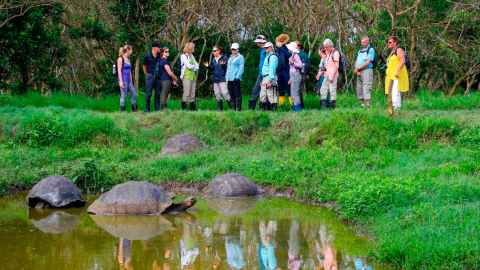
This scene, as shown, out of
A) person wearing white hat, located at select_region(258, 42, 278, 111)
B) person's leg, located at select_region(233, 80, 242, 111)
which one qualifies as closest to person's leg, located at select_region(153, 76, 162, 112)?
person's leg, located at select_region(233, 80, 242, 111)

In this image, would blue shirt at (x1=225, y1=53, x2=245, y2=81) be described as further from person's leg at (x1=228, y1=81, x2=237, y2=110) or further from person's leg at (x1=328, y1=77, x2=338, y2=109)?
person's leg at (x1=328, y1=77, x2=338, y2=109)

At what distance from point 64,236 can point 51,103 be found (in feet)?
28.0

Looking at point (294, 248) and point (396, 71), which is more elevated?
point (396, 71)

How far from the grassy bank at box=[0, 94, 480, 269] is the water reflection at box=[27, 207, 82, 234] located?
3.56 ft

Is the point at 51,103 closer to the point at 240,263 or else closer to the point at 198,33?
the point at 198,33

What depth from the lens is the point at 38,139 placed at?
35.3 feet

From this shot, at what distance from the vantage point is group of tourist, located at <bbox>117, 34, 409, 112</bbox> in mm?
11773

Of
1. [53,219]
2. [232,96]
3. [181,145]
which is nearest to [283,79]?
[232,96]

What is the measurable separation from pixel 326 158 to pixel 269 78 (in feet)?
Result: 9.99

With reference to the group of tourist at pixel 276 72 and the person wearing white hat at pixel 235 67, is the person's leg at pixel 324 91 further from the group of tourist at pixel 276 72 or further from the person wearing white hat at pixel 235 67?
the person wearing white hat at pixel 235 67

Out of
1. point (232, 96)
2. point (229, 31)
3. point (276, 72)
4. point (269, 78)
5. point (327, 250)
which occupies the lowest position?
point (327, 250)

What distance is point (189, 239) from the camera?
6.18 metres

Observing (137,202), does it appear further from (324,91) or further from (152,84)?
(324,91)

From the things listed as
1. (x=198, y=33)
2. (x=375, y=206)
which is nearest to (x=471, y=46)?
(x=198, y=33)
